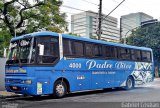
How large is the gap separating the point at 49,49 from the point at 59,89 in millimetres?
2136

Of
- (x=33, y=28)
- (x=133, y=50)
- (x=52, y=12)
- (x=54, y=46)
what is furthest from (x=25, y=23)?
(x=54, y=46)

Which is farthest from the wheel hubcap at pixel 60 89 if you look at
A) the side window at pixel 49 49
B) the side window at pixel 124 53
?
the side window at pixel 124 53

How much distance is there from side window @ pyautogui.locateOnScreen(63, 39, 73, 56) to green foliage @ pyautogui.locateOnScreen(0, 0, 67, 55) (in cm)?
1086

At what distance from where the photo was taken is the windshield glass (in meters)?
13.4

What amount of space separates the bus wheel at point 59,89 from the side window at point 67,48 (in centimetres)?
156

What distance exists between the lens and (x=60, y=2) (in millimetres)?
26125

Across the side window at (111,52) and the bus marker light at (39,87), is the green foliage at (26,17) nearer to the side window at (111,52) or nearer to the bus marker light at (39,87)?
the side window at (111,52)

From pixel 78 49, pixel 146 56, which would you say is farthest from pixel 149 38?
pixel 78 49

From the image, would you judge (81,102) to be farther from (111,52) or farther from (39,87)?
(111,52)

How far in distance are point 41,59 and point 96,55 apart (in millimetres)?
4550

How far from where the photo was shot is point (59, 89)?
558 inches

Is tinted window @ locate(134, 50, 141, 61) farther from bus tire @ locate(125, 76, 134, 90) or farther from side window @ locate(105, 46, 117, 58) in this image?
side window @ locate(105, 46, 117, 58)

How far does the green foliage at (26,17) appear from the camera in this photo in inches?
982

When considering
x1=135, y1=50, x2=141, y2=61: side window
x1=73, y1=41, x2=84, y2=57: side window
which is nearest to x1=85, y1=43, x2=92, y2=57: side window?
x1=73, y1=41, x2=84, y2=57: side window
